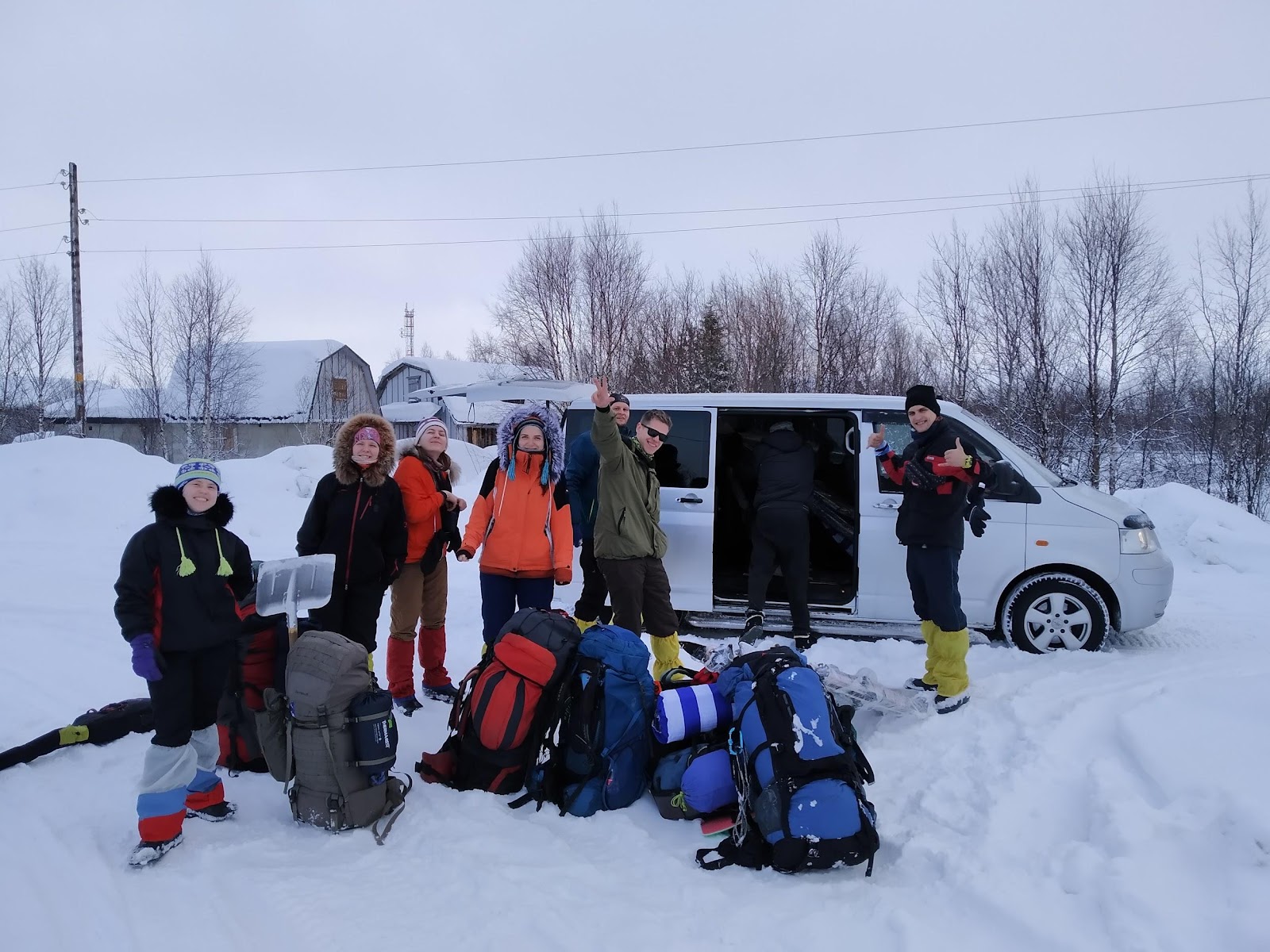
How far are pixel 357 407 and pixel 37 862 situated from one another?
33.5 meters

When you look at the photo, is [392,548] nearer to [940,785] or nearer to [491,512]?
[491,512]

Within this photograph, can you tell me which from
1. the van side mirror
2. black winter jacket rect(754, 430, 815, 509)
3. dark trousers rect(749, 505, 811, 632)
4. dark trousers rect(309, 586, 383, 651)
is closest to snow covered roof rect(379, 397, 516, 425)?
black winter jacket rect(754, 430, 815, 509)

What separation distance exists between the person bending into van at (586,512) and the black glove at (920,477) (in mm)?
1744

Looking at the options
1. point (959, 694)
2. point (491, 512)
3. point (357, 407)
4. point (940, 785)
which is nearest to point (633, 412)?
point (491, 512)

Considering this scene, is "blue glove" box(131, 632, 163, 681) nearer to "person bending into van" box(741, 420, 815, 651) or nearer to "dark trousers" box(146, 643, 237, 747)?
"dark trousers" box(146, 643, 237, 747)

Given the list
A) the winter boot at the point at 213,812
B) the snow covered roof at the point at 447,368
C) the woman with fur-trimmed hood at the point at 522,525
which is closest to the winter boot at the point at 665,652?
the woman with fur-trimmed hood at the point at 522,525

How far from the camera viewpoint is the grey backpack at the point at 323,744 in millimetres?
2961

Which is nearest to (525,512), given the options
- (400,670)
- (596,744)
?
(400,670)

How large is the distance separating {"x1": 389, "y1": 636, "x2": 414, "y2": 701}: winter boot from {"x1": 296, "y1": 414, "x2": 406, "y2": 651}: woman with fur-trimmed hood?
0.97 ft

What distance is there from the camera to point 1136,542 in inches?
198

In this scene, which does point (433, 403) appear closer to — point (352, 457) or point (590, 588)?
point (590, 588)

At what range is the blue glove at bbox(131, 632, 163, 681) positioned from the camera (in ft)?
8.93

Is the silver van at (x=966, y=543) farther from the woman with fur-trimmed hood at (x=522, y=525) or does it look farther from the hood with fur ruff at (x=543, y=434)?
the woman with fur-trimmed hood at (x=522, y=525)

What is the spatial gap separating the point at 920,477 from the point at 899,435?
59.0 inches
